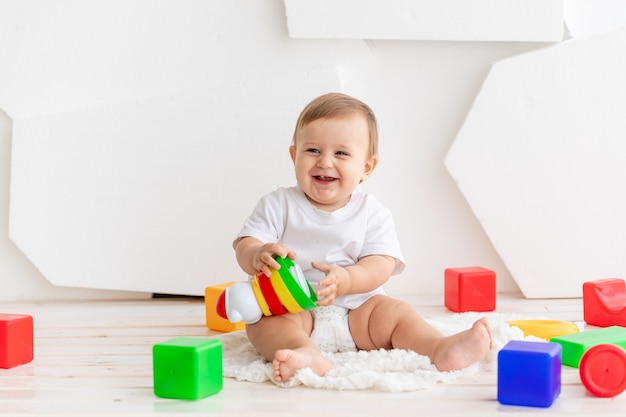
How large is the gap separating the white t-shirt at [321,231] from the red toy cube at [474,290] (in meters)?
0.33

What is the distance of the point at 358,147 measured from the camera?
1541 mm

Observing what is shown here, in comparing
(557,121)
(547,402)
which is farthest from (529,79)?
(547,402)

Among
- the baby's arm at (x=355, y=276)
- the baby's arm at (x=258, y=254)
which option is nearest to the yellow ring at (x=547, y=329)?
the baby's arm at (x=355, y=276)

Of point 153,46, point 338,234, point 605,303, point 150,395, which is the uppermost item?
point 153,46

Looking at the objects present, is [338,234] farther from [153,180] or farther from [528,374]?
[153,180]

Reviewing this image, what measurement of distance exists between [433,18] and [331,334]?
881 mm

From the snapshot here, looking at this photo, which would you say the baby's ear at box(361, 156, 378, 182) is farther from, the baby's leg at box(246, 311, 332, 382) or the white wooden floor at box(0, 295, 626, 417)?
the white wooden floor at box(0, 295, 626, 417)

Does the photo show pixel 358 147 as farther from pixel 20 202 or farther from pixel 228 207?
pixel 20 202

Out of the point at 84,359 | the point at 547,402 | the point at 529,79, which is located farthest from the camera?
the point at 529,79

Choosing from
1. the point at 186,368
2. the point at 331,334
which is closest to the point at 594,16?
the point at 331,334

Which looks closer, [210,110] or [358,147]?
[358,147]

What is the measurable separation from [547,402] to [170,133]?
1.19 metres

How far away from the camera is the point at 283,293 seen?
137 cm

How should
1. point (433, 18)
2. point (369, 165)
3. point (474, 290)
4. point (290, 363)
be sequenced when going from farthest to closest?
point (433, 18) → point (474, 290) → point (369, 165) → point (290, 363)
